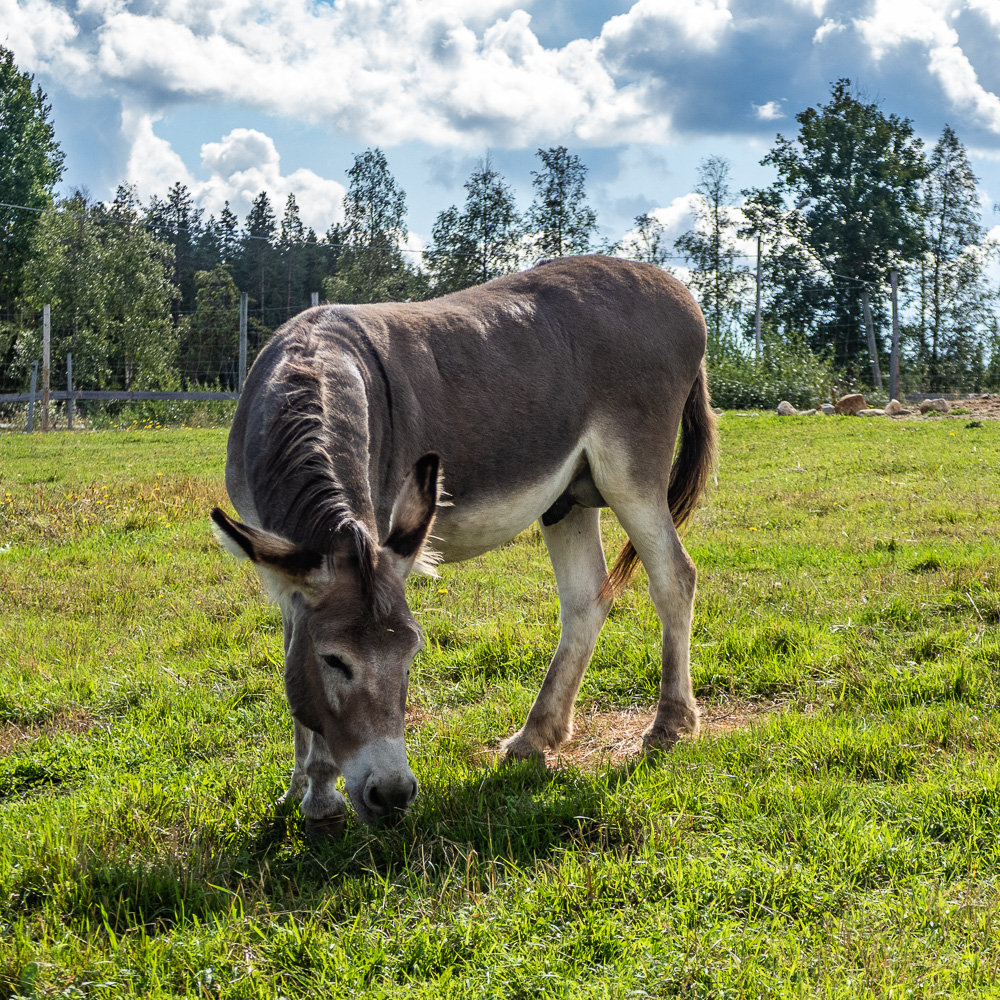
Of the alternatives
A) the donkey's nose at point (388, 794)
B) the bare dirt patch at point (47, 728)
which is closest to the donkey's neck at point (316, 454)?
the donkey's nose at point (388, 794)

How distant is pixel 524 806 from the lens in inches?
119

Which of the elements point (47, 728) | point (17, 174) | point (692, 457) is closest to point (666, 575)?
point (692, 457)

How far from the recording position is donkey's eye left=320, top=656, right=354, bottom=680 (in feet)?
8.20

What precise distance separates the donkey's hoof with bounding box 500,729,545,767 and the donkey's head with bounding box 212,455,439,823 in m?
1.18

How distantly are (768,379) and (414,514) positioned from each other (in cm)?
2208

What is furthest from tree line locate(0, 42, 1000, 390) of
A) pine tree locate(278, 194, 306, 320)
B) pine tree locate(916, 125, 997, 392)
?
pine tree locate(278, 194, 306, 320)

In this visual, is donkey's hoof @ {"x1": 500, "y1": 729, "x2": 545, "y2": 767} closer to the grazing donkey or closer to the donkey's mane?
the grazing donkey

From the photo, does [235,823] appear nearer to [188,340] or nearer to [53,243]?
[53,243]

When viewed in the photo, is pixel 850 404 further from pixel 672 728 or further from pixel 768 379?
pixel 672 728

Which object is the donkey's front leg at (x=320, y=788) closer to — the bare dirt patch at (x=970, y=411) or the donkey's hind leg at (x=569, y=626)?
the donkey's hind leg at (x=569, y=626)

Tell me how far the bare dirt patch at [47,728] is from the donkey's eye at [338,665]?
195 cm

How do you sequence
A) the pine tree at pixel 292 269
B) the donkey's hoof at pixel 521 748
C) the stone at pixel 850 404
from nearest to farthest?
1. the donkey's hoof at pixel 521 748
2. the stone at pixel 850 404
3. the pine tree at pixel 292 269

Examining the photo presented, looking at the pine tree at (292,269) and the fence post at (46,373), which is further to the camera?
the pine tree at (292,269)

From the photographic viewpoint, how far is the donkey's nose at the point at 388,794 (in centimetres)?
244
